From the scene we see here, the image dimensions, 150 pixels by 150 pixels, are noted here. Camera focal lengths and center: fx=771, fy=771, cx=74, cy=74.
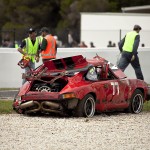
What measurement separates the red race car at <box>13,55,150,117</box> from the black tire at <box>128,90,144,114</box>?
0.07 metres

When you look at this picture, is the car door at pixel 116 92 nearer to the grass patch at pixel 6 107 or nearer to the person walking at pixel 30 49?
the grass patch at pixel 6 107

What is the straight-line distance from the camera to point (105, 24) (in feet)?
137

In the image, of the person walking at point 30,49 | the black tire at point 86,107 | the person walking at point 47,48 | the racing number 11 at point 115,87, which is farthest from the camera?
the person walking at point 47,48

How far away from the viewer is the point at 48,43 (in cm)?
2156

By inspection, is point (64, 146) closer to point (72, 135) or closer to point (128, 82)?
point (72, 135)

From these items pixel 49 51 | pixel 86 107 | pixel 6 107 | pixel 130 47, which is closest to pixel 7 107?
pixel 6 107

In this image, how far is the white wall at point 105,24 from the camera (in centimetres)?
3838

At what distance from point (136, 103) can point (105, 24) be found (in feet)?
82.7

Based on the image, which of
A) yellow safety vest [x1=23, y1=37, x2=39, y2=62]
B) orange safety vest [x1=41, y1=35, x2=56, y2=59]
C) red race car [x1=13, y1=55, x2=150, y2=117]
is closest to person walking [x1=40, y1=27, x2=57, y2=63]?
orange safety vest [x1=41, y1=35, x2=56, y2=59]

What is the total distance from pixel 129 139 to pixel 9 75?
11.8 metres

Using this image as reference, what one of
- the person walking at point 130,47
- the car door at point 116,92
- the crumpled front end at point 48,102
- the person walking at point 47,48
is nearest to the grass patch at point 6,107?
the crumpled front end at point 48,102

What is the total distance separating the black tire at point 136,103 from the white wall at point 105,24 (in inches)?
767

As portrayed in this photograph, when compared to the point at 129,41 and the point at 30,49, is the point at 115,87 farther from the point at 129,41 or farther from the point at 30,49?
the point at 129,41

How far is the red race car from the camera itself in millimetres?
15211
